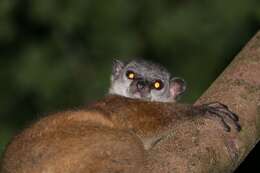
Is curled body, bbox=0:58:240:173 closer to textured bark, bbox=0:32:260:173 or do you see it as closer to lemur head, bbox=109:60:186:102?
textured bark, bbox=0:32:260:173

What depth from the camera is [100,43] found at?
1337cm

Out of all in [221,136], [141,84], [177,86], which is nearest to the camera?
[221,136]

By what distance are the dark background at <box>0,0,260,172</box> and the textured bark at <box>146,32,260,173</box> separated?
267 inches

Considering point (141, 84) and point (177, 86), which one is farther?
point (141, 84)

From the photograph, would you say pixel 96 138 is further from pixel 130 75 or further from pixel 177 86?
pixel 130 75

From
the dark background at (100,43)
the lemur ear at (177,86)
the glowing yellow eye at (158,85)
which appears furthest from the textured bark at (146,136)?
the dark background at (100,43)

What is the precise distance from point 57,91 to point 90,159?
25.5 feet

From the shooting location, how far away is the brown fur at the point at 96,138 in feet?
16.2

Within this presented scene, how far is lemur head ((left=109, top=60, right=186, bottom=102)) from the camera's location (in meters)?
8.20

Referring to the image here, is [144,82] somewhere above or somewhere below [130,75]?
above

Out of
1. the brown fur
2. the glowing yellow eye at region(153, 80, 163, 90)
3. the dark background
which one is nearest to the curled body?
the brown fur

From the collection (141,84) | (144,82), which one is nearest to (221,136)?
(141,84)

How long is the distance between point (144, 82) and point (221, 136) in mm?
3471

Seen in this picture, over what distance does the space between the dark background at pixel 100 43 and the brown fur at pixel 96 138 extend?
6.45 m
